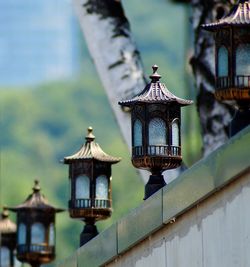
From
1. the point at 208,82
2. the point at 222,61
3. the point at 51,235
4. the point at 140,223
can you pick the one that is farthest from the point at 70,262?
the point at 51,235

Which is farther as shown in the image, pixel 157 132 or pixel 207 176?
pixel 157 132

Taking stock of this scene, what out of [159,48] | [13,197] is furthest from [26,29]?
[13,197]

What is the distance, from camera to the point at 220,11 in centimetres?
1627

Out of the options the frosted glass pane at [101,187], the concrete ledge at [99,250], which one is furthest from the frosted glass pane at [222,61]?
the frosted glass pane at [101,187]

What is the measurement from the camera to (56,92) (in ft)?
440

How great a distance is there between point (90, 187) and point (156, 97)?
6.28 ft

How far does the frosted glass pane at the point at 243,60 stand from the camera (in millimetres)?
11062

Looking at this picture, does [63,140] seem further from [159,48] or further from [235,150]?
[235,150]

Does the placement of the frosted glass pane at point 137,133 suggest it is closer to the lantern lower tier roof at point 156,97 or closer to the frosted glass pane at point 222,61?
the lantern lower tier roof at point 156,97

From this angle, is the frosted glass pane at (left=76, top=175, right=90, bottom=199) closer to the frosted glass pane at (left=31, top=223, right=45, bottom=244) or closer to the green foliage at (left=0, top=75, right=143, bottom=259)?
the frosted glass pane at (left=31, top=223, right=45, bottom=244)

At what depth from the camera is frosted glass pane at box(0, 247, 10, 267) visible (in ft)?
61.7

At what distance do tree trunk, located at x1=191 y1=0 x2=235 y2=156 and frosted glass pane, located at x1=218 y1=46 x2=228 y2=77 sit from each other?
15.5 ft

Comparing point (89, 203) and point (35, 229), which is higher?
point (35, 229)

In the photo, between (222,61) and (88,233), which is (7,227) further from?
(222,61)
